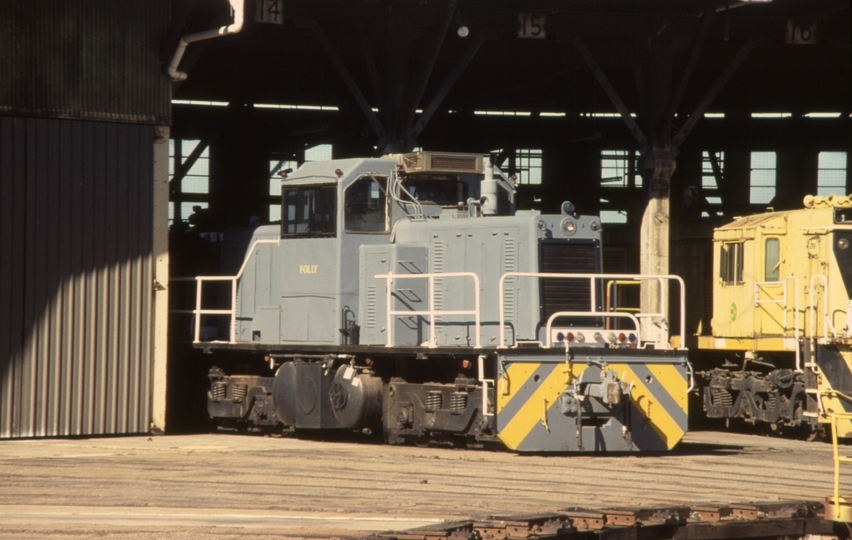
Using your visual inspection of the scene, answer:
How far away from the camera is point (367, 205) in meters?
15.2

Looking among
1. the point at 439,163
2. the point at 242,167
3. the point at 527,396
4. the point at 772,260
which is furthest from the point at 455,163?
the point at 242,167

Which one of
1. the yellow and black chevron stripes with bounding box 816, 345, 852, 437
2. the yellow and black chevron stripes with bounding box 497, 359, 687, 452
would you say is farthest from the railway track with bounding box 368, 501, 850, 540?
the yellow and black chevron stripes with bounding box 816, 345, 852, 437

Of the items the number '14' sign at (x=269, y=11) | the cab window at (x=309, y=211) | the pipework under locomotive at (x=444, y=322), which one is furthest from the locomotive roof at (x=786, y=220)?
the number '14' sign at (x=269, y=11)

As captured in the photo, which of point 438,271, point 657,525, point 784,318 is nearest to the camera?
point 657,525

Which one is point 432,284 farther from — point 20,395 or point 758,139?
point 758,139

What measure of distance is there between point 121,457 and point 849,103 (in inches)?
848

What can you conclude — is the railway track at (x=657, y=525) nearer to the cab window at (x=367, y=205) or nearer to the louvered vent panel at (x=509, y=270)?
the louvered vent panel at (x=509, y=270)

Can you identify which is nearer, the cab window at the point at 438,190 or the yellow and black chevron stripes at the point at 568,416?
the yellow and black chevron stripes at the point at 568,416

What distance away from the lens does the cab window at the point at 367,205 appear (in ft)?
49.5

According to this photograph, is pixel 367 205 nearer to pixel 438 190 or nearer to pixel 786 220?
pixel 438 190

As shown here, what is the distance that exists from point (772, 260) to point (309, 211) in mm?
6990

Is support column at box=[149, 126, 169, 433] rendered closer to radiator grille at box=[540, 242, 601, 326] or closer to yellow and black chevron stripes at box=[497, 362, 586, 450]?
yellow and black chevron stripes at box=[497, 362, 586, 450]

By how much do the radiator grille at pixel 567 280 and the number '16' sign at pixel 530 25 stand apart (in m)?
6.25

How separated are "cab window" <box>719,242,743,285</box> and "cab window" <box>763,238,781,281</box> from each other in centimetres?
53
